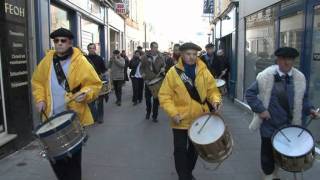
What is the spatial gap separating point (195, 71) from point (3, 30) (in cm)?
335

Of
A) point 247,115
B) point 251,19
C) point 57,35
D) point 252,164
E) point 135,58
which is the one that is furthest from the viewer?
point 135,58

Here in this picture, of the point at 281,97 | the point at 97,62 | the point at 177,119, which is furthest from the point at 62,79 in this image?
the point at 97,62

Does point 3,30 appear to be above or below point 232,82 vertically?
above

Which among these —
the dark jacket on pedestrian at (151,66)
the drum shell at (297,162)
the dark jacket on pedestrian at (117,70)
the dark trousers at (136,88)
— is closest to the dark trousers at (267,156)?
the drum shell at (297,162)

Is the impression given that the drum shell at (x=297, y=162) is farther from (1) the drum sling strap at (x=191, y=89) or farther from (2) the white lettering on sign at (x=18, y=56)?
(2) the white lettering on sign at (x=18, y=56)

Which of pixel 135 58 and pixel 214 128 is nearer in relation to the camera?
pixel 214 128

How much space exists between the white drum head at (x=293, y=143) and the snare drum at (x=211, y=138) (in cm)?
47

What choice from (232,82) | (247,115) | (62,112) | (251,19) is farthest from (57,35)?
(232,82)

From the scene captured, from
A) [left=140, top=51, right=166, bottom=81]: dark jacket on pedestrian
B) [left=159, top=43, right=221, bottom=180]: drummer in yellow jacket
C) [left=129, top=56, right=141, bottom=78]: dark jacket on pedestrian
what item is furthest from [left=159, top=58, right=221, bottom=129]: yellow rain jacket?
[left=129, top=56, right=141, bottom=78]: dark jacket on pedestrian

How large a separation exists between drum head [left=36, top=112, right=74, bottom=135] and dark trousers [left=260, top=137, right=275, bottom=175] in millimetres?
2217

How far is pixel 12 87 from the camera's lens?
7.40m

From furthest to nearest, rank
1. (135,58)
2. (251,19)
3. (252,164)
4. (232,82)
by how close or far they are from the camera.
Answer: (232,82) → (135,58) → (251,19) → (252,164)

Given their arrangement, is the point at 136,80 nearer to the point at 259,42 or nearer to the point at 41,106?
the point at 259,42

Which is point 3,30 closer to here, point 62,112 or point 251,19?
point 62,112
